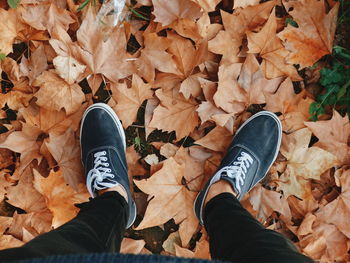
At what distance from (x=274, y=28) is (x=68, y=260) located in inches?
42.8

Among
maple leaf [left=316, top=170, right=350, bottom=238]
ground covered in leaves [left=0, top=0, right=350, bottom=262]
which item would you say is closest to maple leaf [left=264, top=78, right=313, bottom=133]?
ground covered in leaves [left=0, top=0, right=350, bottom=262]

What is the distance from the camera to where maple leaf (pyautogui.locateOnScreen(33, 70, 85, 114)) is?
1.37 meters

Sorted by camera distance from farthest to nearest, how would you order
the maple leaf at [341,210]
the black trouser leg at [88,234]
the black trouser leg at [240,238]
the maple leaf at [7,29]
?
the maple leaf at [341,210]
the maple leaf at [7,29]
the black trouser leg at [240,238]
the black trouser leg at [88,234]

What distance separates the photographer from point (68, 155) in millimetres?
1467

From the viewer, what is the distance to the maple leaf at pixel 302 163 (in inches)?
56.4

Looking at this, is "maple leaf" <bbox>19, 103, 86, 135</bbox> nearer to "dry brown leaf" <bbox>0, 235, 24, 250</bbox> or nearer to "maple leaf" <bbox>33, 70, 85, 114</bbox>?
"maple leaf" <bbox>33, 70, 85, 114</bbox>

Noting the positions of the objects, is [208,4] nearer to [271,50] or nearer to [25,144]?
[271,50]

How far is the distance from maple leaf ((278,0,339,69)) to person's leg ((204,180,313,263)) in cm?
61

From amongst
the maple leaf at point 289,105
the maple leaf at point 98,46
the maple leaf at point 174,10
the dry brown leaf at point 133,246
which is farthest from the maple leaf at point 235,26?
the dry brown leaf at point 133,246

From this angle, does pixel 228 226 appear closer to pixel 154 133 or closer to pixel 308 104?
pixel 154 133

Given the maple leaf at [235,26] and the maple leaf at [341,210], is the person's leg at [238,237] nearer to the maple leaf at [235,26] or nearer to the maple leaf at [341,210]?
the maple leaf at [341,210]

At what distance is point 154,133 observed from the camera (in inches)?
58.9

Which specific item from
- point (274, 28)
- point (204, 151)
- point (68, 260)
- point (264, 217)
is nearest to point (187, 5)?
point (274, 28)

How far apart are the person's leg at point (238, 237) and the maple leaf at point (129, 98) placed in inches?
17.5
